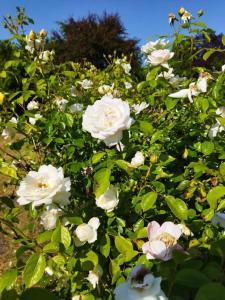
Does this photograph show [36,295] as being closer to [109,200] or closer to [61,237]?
[61,237]

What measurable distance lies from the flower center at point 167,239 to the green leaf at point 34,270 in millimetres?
325

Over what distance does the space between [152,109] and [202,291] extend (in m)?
2.10

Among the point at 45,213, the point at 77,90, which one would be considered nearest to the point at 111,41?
the point at 77,90

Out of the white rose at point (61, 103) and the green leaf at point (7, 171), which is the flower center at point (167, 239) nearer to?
the green leaf at point (7, 171)

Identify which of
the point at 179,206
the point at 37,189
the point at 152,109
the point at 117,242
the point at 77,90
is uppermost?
the point at 77,90

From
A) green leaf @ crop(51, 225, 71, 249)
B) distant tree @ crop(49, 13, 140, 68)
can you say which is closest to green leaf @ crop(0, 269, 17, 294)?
green leaf @ crop(51, 225, 71, 249)

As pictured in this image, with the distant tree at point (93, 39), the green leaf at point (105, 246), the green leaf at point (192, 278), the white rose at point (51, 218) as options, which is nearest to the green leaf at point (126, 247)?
the green leaf at point (105, 246)

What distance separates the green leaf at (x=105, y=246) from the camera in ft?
5.37

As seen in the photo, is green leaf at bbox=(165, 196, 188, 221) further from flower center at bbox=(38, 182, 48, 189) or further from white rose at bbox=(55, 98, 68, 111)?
white rose at bbox=(55, 98, 68, 111)

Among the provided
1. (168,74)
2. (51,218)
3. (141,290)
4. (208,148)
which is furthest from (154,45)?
(141,290)

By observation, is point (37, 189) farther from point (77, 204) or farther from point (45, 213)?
point (77, 204)

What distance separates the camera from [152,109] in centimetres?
270

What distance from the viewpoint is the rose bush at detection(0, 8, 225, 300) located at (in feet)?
3.60

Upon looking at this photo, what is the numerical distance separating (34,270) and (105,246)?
46 cm
